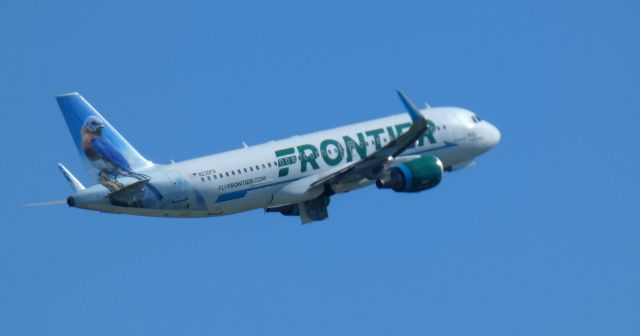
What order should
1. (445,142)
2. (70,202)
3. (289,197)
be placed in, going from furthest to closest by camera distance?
(445,142) → (289,197) → (70,202)

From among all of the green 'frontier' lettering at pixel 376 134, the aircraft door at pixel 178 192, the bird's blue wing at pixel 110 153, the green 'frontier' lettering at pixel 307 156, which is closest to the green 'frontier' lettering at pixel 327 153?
the green 'frontier' lettering at pixel 307 156

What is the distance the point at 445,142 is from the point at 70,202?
2142cm

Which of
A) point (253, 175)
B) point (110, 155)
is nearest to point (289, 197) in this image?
point (253, 175)

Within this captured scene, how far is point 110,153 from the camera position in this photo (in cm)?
8300

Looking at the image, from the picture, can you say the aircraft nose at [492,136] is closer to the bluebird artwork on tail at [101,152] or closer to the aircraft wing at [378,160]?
the aircraft wing at [378,160]

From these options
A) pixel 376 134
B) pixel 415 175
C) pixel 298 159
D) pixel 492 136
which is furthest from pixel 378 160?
pixel 492 136

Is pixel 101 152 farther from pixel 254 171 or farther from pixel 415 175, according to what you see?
pixel 415 175

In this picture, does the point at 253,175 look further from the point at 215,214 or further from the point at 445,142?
the point at 445,142

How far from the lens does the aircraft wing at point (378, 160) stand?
268 ft

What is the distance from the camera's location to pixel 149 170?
82688 millimetres

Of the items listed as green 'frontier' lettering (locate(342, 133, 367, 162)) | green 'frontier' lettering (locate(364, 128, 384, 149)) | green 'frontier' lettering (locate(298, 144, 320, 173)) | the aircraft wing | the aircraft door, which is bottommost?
the aircraft door

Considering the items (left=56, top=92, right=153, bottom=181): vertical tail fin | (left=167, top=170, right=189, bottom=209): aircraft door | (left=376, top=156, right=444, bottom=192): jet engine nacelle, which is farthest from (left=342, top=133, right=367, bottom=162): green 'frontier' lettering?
(left=56, top=92, right=153, bottom=181): vertical tail fin

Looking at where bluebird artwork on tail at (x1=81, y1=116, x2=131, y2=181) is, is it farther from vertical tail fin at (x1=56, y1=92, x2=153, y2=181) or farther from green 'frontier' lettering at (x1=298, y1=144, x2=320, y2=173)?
green 'frontier' lettering at (x1=298, y1=144, x2=320, y2=173)

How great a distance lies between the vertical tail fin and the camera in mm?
82750
